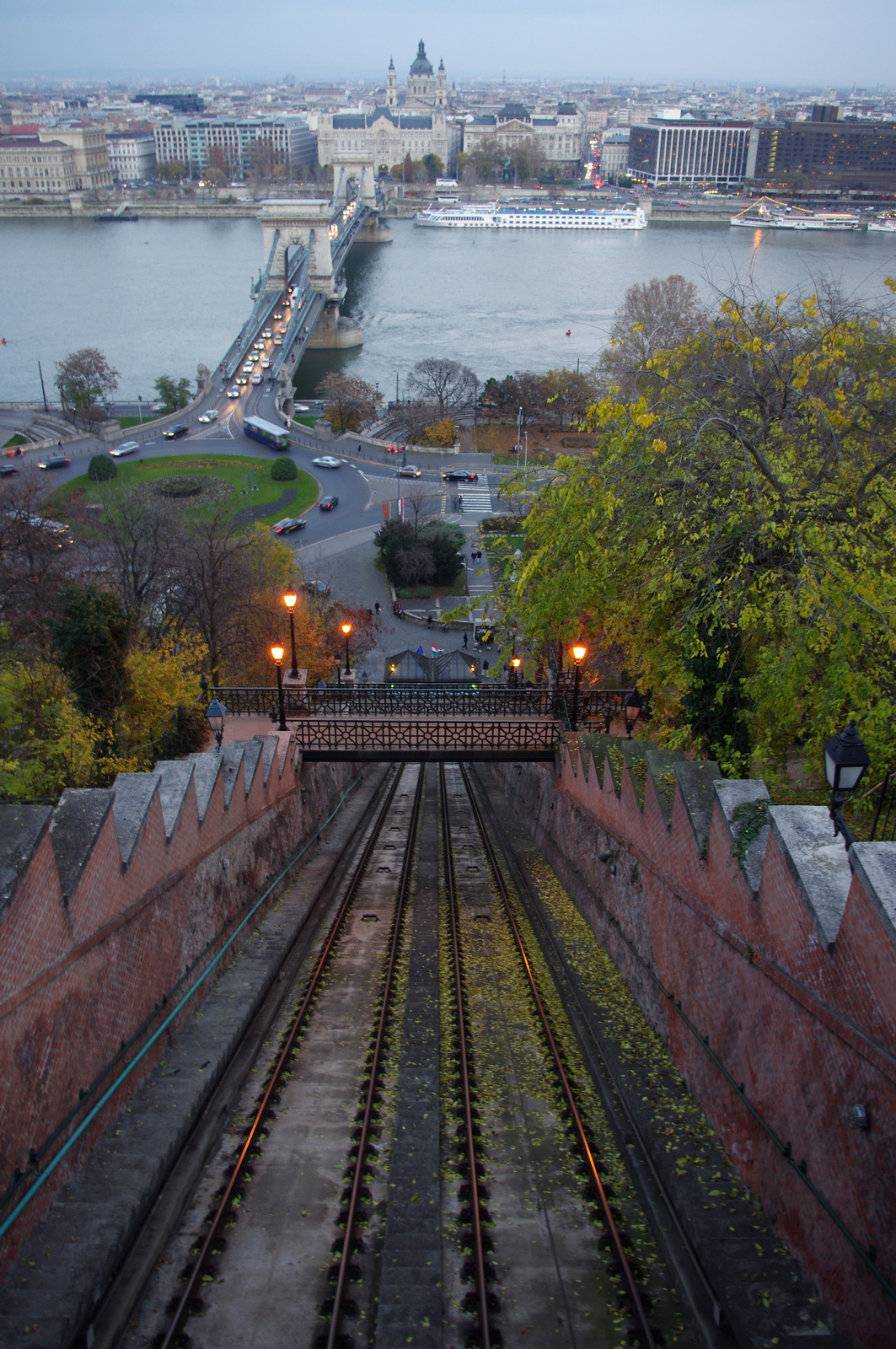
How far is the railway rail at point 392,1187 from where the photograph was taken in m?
6.39

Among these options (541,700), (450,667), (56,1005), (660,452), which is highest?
(660,452)

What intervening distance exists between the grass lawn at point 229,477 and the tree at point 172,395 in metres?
11.8

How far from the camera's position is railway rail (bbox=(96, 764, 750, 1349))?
639 cm

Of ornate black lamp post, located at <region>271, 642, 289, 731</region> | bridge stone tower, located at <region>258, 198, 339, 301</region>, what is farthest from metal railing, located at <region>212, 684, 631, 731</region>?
bridge stone tower, located at <region>258, 198, 339, 301</region>

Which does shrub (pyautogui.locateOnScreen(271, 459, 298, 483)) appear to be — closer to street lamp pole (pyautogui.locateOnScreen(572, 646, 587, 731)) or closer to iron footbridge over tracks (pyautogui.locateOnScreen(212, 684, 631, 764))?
iron footbridge over tracks (pyautogui.locateOnScreen(212, 684, 631, 764))

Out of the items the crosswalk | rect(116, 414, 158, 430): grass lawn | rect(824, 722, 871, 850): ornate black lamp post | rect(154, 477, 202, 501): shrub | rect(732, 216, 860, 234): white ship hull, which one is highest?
rect(732, 216, 860, 234): white ship hull

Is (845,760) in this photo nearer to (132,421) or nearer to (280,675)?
(280,675)

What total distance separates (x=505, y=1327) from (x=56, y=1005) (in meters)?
3.99

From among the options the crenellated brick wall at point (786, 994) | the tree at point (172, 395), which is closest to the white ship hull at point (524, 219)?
the tree at point (172, 395)

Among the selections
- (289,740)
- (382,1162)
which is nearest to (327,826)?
(289,740)

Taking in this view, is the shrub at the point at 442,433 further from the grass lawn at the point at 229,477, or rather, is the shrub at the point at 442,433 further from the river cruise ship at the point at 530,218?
the river cruise ship at the point at 530,218

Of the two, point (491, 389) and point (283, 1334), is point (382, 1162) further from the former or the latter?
point (491, 389)

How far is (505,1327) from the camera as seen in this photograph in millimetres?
6363

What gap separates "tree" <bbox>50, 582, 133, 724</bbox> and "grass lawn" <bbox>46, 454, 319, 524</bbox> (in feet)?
100
